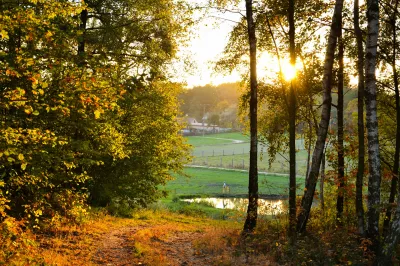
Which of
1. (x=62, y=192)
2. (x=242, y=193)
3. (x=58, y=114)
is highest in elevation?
(x=58, y=114)

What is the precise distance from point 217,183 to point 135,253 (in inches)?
1671

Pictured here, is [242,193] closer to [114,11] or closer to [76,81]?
[114,11]

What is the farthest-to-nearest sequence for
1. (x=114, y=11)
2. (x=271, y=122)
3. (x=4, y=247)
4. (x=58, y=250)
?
(x=271, y=122)
(x=114, y=11)
(x=58, y=250)
(x=4, y=247)

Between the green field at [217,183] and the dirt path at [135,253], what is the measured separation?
2777 cm

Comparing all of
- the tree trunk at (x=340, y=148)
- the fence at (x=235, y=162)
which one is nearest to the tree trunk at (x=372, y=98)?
the tree trunk at (x=340, y=148)

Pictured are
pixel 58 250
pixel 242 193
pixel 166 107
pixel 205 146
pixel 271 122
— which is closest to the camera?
pixel 58 250

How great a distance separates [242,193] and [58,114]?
38124mm

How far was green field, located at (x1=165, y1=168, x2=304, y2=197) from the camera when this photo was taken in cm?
4525

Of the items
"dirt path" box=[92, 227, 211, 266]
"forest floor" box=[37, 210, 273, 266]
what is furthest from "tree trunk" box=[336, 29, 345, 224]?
"dirt path" box=[92, 227, 211, 266]

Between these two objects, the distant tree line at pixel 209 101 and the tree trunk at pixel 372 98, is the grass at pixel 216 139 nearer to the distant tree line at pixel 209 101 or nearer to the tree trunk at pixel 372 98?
the distant tree line at pixel 209 101

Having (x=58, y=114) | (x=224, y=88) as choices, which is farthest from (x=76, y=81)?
(x=224, y=88)

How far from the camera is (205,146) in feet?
328

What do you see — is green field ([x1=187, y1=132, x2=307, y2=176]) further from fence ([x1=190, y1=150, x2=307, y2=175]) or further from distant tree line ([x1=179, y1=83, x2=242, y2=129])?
distant tree line ([x1=179, y1=83, x2=242, y2=129])

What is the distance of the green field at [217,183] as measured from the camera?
45250mm
